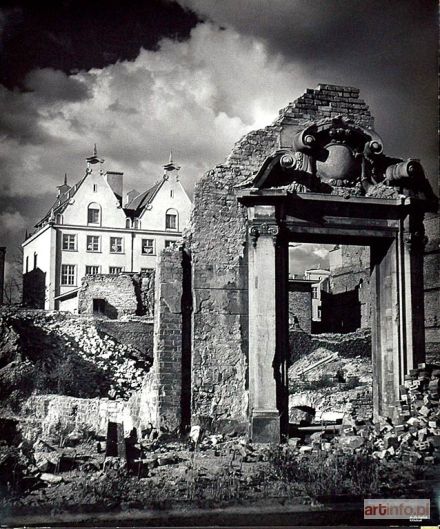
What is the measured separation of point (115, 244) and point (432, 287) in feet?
24.4

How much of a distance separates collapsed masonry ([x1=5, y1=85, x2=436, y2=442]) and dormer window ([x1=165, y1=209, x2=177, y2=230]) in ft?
9.58

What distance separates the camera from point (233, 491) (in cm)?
800

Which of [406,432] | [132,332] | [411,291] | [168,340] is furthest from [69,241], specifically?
[132,332]

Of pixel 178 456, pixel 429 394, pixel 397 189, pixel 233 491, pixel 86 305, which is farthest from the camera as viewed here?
pixel 86 305

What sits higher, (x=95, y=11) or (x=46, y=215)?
(x=95, y=11)

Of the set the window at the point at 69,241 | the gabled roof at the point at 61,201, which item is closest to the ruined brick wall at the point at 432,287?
the window at the point at 69,241

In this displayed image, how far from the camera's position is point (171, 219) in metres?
14.7

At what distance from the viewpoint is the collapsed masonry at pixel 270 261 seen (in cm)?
1094

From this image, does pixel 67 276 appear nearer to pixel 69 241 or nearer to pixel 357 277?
pixel 69 241

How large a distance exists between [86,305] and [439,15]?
16346 mm

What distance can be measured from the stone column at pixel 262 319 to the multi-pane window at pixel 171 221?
370cm

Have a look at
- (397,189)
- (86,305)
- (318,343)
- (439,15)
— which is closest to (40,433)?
(397,189)

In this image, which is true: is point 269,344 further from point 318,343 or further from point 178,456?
point 318,343

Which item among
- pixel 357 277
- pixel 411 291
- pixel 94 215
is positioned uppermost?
pixel 357 277
